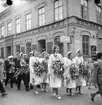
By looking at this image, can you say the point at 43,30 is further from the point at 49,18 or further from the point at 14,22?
the point at 14,22

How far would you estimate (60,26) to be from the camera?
1459 cm

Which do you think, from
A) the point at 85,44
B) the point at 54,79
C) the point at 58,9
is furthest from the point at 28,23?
the point at 54,79

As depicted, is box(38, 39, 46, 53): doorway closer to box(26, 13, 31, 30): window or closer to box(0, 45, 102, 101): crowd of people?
box(26, 13, 31, 30): window

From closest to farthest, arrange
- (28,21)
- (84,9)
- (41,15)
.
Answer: (84,9) → (41,15) → (28,21)

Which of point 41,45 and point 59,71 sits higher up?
point 41,45

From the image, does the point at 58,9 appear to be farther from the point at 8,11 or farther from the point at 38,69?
the point at 8,11

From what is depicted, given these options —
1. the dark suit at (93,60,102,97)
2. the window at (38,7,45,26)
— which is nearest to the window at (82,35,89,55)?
the window at (38,7,45,26)

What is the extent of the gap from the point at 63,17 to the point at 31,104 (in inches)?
420

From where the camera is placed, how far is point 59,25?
14766mm

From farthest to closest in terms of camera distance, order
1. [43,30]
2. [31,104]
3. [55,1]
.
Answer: [43,30] < [55,1] < [31,104]

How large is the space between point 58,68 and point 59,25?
931 cm

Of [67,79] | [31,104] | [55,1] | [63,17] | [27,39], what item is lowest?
[31,104]

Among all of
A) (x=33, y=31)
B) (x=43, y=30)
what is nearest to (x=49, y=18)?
(x=43, y=30)

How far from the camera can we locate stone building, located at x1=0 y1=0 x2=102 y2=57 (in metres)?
13.8
